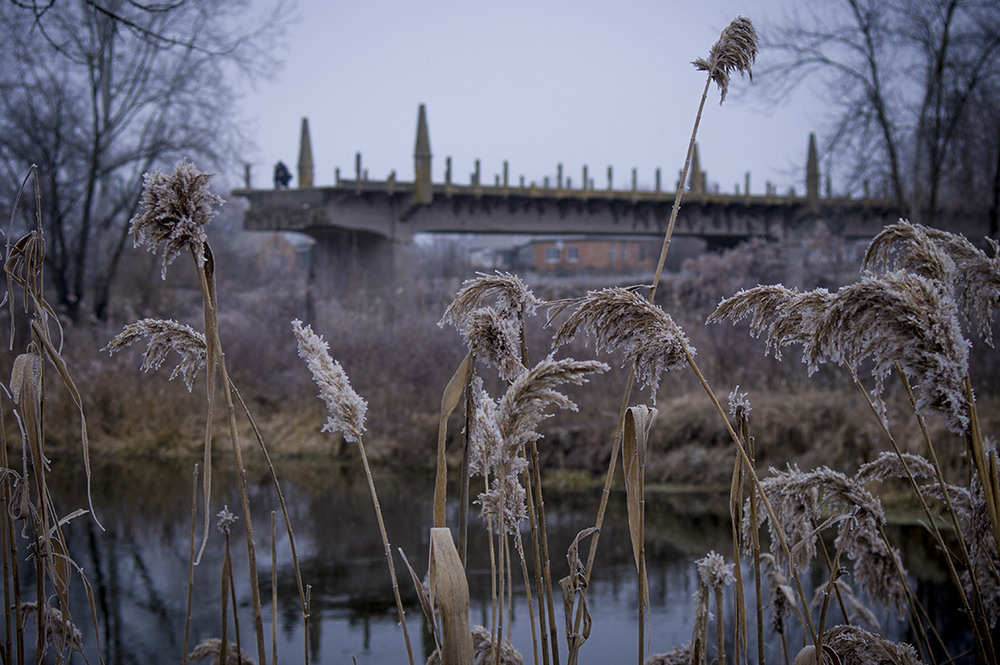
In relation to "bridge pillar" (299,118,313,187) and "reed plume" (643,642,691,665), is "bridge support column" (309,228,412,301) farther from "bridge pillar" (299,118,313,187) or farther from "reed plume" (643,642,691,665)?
"reed plume" (643,642,691,665)

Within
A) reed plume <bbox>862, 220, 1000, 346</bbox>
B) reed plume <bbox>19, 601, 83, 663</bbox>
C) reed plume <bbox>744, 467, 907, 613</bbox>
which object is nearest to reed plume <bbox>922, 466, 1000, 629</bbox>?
reed plume <bbox>744, 467, 907, 613</bbox>

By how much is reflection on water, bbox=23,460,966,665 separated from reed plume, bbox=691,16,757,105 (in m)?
3.67

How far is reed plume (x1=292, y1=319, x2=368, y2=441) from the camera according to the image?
5.46 feet

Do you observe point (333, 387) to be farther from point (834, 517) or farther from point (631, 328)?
point (834, 517)

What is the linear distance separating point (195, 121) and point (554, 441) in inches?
488

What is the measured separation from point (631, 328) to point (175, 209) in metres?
0.88

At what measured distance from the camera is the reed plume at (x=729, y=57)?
1.78 metres

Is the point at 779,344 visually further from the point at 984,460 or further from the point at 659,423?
the point at 659,423

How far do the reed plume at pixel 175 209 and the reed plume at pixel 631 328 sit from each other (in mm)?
698

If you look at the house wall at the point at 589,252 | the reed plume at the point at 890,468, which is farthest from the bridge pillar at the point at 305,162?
the house wall at the point at 589,252

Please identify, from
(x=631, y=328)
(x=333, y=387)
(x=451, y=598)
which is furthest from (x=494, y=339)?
(x=451, y=598)

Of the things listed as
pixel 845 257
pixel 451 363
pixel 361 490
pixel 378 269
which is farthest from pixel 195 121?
pixel 845 257

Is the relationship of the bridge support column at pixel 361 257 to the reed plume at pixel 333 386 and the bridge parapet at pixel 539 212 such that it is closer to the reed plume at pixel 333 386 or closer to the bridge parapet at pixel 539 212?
the bridge parapet at pixel 539 212

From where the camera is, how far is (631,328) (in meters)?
1.59
